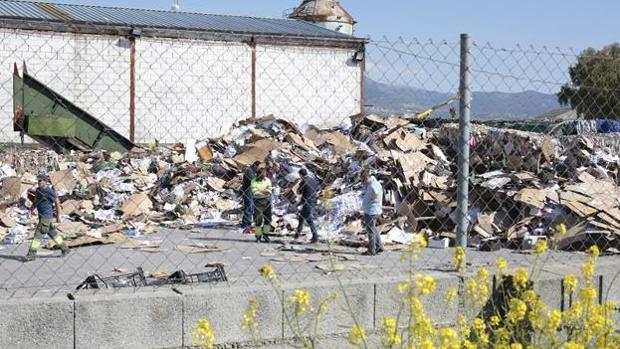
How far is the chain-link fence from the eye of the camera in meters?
10.1

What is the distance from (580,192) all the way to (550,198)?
1.91 feet

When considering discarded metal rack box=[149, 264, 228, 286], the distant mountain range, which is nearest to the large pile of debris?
discarded metal rack box=[149, 264, 228, 286]

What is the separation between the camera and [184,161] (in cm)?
2075

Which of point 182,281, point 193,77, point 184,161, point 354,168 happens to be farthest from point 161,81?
point 182,281

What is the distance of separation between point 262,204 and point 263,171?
0.84 m

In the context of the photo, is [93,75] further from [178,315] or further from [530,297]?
[530,297]

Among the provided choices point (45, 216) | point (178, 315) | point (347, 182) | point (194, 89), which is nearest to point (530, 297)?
point (178, 315)

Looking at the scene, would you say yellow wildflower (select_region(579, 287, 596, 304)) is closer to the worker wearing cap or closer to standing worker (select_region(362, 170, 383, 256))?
standing worker (select_region(362, 170, 383, 256))

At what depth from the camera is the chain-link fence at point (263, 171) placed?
10.1 metres

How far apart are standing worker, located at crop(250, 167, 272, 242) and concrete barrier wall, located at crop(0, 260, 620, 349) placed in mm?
8851

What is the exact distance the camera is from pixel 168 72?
2434 cm

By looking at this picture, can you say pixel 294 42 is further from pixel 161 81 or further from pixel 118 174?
pixel 118 174

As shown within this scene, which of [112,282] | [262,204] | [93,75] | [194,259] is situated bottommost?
[194,259]

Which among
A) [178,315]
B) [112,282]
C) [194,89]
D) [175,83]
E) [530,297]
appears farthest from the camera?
[175,83]
